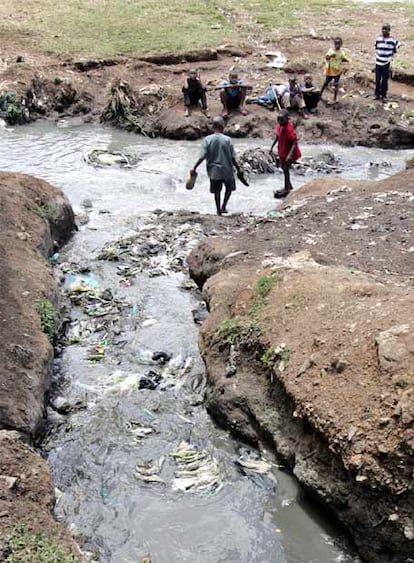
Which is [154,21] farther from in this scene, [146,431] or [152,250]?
[146,431]

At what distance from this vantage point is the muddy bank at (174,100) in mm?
15953

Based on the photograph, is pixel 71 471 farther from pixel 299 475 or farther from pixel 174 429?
pixel 299 475

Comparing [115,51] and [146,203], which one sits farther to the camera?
[115,51]

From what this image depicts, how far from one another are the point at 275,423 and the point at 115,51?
1528cm

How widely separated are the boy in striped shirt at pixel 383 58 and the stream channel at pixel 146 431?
635cm

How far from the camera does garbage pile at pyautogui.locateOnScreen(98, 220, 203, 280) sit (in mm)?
9773

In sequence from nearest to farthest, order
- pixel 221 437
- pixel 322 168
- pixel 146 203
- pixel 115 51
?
pixel 221 437 < pixel 146 203 < pixel 322 168 < pixel 115 51

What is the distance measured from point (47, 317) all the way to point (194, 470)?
2568 mm

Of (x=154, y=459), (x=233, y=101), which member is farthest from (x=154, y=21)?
(x=154, y=459)

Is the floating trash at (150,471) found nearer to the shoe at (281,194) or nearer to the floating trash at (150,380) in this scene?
the floating trash at (150,380)

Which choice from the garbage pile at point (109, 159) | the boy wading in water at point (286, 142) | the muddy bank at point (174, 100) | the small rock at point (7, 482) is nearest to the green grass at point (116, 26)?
the muddy bank at point (174, 100)

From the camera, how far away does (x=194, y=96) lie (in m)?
16.4

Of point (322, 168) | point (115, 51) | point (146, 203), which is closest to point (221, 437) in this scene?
point (146, 203)

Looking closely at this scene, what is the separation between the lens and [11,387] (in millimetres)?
6102
